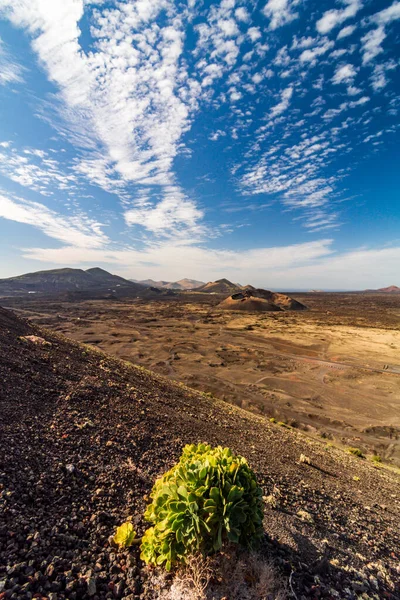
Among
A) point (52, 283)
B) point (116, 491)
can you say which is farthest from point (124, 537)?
point (52, 283)

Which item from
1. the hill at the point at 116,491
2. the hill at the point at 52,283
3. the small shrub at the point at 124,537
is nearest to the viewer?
the hill at the point at 116,491

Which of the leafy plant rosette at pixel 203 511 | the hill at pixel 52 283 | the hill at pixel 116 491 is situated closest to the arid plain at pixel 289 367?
the hill at pixel 116 491

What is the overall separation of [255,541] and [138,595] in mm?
1360

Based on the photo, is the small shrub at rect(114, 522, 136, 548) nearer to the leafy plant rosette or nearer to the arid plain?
the leafy plant rosette

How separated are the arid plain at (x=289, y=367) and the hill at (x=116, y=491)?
24.6 ft

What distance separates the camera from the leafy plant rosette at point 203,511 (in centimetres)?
276

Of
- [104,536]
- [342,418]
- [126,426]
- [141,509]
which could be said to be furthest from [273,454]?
[342,418]

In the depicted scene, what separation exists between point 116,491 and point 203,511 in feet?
7.06

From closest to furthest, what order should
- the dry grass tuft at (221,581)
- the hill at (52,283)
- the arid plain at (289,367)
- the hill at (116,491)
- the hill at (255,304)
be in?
the dry grass tuft at (221,581) < the hill at (116,491) < the arid plain at (289,367) < the hill at (255,304) < the hill at (52,283)

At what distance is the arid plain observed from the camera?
16.8 metres

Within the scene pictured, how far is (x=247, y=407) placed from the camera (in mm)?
17641

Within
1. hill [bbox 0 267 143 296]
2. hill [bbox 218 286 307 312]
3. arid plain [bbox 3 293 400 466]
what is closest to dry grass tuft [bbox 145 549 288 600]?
arid plain [bbox 3 293 400 466]

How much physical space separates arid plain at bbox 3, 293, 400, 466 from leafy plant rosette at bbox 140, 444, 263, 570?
14.5 metres

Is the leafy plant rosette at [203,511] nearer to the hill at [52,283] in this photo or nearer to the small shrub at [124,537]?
the small shrub at [124,537]
